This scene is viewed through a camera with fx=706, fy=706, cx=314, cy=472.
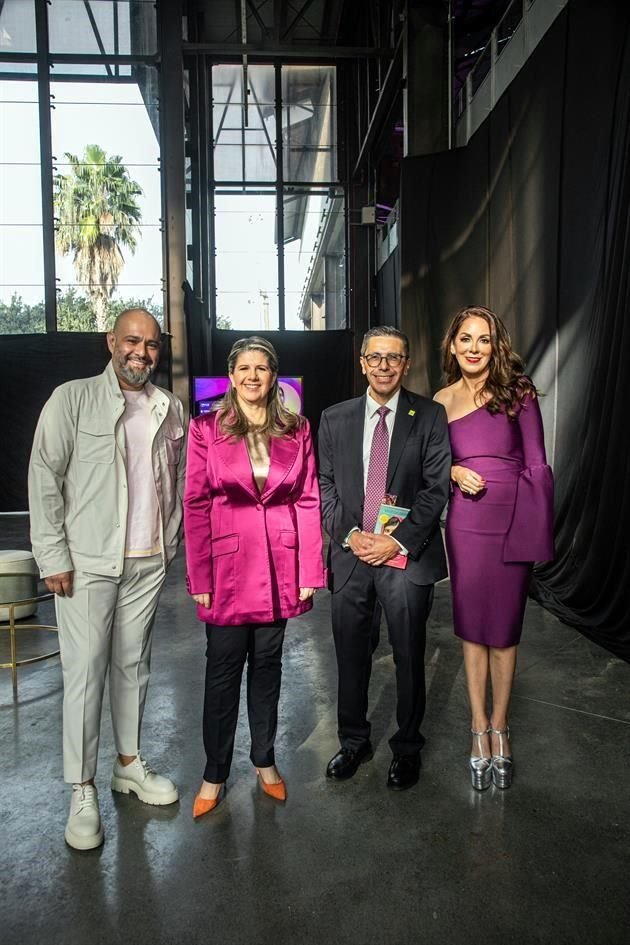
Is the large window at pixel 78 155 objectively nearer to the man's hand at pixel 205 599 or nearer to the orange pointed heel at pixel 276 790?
the man's hand at pixel 205 599

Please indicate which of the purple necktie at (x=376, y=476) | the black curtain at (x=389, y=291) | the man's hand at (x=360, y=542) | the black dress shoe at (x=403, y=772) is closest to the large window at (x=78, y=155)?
the black curtain at (x=389, y=291)

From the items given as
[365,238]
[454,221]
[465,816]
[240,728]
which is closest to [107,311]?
[365,238]

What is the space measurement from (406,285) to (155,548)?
6743 millimetres

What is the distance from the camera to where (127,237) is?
11.0 metres

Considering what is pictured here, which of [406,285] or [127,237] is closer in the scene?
[406,285]

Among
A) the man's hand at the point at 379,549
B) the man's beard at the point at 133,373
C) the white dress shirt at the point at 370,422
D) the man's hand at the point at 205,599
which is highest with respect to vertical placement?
the man's beard at the point at 133,373

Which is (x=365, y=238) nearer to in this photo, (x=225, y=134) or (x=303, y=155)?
(x=303, y=155)

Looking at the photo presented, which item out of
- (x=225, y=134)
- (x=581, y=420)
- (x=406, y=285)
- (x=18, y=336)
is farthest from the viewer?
(x=225, y=134)

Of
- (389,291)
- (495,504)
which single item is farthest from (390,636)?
(389,291)

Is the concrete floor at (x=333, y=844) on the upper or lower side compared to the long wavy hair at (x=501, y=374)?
lower

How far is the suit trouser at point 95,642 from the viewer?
2150 millimetres

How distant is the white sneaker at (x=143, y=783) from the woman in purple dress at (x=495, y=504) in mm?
1038

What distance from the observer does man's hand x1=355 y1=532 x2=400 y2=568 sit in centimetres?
230

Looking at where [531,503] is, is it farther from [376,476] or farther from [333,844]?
[333,844]
